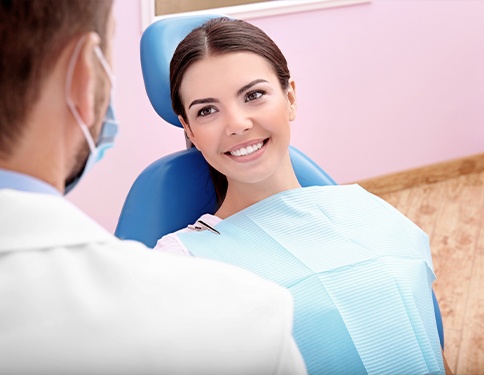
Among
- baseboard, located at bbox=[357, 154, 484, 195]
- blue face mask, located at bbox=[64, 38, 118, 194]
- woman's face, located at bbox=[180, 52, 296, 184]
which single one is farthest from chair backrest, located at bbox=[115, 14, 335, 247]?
baseboard, located at bbox=[357, 154, 484, 195]

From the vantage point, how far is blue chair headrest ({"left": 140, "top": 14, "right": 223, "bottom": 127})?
64.6 inches

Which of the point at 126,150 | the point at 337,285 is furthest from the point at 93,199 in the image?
the point at 337,285

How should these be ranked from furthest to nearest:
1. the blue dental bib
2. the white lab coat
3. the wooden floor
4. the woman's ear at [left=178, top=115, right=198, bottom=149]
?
the wooden floor, the woman's ear at [left=178, top=115, right=198, bottom=149], the blue dental bib, the white lab coat

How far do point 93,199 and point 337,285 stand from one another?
4.33ft

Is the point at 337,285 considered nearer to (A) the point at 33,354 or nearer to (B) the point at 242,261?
(B) the point at 242,261

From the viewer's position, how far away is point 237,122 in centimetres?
151

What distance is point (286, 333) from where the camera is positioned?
707 mm

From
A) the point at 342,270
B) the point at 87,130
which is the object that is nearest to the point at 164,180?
the point at 342,270

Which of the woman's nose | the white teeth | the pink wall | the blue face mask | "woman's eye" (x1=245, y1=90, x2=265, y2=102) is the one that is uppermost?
the blue face mask

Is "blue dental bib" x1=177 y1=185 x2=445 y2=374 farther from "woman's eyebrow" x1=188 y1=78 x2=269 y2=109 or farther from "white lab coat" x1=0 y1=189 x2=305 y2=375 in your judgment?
"white lab coat" x1=0 y1=189 x2=305 y2=375

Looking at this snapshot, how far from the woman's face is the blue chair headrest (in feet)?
0.27

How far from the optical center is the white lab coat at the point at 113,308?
63 centimetres

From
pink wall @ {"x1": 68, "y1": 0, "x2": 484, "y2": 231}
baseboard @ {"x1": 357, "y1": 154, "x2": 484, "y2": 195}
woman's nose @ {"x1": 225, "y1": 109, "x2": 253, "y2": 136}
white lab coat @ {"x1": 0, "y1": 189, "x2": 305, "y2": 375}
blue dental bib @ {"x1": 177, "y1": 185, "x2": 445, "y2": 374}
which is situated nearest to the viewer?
white lab coat @ {"x1": 0, "y1": 189, "x2": 305, "y2": 375}

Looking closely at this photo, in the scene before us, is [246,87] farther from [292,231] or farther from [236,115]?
[292,231]
